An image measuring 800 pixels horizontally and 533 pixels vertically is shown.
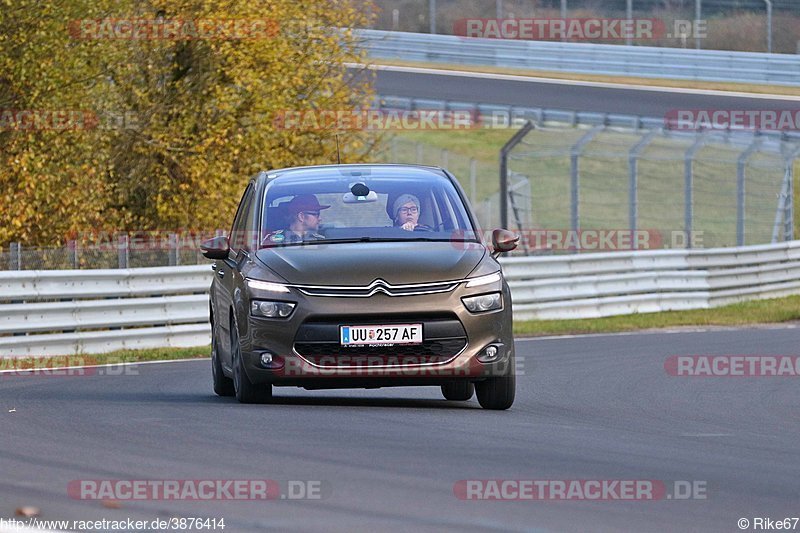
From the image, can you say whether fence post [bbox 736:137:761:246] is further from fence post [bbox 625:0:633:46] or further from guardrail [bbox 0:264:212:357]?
fence post [bbox 625:0:633:46]

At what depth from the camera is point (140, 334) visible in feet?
59.7

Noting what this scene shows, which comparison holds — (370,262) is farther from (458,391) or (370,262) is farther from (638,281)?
(638,281)

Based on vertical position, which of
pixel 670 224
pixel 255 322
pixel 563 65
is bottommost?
pixel 670 224

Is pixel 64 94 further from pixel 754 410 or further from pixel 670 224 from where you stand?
pixel 670 224

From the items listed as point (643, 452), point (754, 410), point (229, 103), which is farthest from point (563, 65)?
point (643, 452)

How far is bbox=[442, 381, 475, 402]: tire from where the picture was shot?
11211mm

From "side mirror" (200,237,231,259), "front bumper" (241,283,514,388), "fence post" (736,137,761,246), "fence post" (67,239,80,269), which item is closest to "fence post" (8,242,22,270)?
"fence post" (67,239,80,269)

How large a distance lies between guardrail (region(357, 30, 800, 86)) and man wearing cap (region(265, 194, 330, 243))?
2588 centimetres

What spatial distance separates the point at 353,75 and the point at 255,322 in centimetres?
1998

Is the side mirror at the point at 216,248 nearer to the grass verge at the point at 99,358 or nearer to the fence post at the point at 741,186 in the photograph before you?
the grass verge at the point at 99,358

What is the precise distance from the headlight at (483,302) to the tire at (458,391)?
127cm

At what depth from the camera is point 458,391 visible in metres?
11.3

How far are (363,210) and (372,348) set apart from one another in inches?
50.2

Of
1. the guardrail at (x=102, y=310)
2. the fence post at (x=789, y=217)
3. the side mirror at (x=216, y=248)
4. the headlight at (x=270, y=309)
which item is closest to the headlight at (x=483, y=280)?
the headlight at (x=270, y=309)
